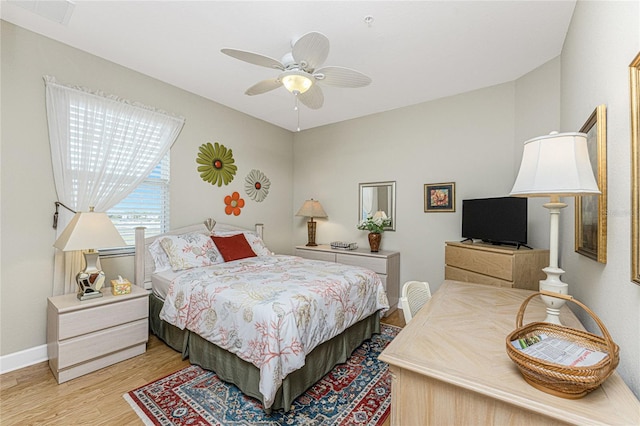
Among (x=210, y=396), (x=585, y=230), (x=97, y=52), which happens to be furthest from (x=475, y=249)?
(x=97, y=52)

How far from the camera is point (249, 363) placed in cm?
193

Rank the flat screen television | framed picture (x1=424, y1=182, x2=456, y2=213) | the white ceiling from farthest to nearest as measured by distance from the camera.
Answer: framed picture (x1=424, y1=182, x2=456, y2=213), the flat screen television, the white ceiling

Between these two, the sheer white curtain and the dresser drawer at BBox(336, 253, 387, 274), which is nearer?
the sheer white curtain

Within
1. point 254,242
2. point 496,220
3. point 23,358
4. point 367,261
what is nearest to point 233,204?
point 254,242

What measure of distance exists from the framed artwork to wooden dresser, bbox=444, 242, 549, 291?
164cm

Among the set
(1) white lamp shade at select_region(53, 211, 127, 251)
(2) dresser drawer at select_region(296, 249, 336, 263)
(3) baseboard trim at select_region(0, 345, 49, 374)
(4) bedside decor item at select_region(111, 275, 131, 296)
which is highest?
(1) white lamp shade at select_region(53, 211, 127, 251)

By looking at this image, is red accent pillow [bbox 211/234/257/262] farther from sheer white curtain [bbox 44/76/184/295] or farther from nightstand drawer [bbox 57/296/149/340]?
sheer white curtain [bbox 44/76/184/295]

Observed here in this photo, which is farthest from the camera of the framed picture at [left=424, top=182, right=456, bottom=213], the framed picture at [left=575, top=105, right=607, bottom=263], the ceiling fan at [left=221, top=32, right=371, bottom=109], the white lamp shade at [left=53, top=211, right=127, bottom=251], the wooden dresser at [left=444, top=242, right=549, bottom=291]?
the framed picture at [left=424, top=182, right=456, bottom=213]

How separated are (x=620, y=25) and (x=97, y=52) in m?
3.74

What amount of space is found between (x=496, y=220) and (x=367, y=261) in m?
1.56

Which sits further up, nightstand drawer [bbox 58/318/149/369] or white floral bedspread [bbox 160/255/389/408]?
white floral bedspread [bbox 160/255/389/408]

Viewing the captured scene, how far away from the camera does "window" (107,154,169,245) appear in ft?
9.61

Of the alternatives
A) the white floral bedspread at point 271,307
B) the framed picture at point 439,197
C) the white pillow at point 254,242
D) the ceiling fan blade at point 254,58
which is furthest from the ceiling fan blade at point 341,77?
the white pillow at point 254,242

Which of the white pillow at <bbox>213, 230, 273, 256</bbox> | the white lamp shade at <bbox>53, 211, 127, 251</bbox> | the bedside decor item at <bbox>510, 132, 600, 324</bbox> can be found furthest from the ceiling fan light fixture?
the white pillow at <bbox>213, 230, 273, 256</bbox>
